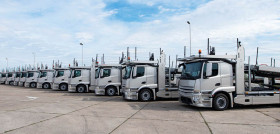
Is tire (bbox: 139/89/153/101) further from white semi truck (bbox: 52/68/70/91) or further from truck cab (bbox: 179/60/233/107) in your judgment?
white semi truck (bbox: 52/68/70/91)

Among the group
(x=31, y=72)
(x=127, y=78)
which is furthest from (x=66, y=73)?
(x=127, y=78)

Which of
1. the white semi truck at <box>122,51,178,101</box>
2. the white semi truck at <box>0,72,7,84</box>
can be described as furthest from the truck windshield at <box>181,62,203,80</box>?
the white semi truck at <box>0,72,7,84</box>

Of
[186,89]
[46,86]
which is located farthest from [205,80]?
[46,86]

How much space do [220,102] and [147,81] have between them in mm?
4205

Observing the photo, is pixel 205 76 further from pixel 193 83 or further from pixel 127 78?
pixel 127 78

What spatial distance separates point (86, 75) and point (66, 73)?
3.33 meters

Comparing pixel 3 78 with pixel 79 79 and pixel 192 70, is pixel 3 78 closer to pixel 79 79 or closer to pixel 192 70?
pixel 79 79

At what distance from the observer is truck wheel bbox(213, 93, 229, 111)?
8.80 metres

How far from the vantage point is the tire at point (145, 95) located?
11969 mm

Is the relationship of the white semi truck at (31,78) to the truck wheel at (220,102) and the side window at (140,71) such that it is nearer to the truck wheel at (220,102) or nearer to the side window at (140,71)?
the side window at (140,71)

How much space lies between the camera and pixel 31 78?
25562mm

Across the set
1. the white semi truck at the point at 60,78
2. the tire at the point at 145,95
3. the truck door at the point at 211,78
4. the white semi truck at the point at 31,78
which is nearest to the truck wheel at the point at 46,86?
the white semi truck at the point at 31,78

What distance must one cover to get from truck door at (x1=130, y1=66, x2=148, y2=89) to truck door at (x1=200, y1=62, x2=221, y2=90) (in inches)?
154

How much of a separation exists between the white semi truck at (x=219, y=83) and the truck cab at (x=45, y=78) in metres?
17.6
